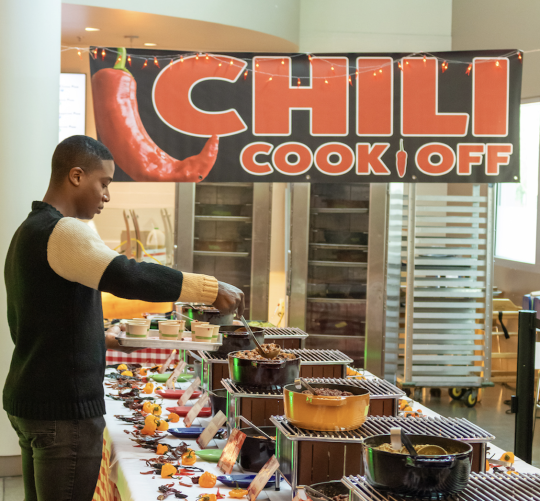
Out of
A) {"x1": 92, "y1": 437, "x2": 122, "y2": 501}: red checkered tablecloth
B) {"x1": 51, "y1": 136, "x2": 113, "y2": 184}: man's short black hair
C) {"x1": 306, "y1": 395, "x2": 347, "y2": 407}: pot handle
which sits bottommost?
{"x1": 92, "y1": 437, "x2": 122, "y2": 501}: red checkered tablecloth

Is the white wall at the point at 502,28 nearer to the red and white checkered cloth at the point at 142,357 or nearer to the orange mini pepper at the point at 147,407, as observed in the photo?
the red and white checkered cloth at the point at 142,357

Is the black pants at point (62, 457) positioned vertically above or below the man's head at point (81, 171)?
below

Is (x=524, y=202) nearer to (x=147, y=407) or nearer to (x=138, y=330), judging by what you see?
(x=147, y=407)

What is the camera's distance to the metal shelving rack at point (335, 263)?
641cm

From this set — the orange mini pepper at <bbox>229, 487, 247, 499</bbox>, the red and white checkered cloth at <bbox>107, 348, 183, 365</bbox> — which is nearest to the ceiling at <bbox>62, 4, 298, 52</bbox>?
the red and white checkered cloth at <bbox>107, 348, 183, 365</bbox>

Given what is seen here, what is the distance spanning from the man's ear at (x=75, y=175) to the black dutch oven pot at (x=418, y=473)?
3.71 feet

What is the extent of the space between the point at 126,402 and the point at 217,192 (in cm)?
413

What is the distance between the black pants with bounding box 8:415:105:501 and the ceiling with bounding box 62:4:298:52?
18.4ft

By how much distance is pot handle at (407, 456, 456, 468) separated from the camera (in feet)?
4.35

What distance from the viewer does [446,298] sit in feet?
21.3

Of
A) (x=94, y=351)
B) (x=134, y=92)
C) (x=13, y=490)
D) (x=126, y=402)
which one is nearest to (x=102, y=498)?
(x=126, y=402)

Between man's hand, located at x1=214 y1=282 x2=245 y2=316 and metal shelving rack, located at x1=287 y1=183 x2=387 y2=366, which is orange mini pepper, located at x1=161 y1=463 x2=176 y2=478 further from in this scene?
metal shelving rack, located at x1=287 y1=183 x2=387 y2=366

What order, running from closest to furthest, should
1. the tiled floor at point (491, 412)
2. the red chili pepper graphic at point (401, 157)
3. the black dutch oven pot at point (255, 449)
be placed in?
1. the black dutch oven pot at point (255, 449)
2. the tiled floor at point (491, 412)
3. the red chili pepper graphic at point (401, 157)

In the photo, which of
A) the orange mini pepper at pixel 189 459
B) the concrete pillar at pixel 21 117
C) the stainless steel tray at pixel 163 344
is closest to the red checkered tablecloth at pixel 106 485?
the orange mini pepper at pixel 189 459
